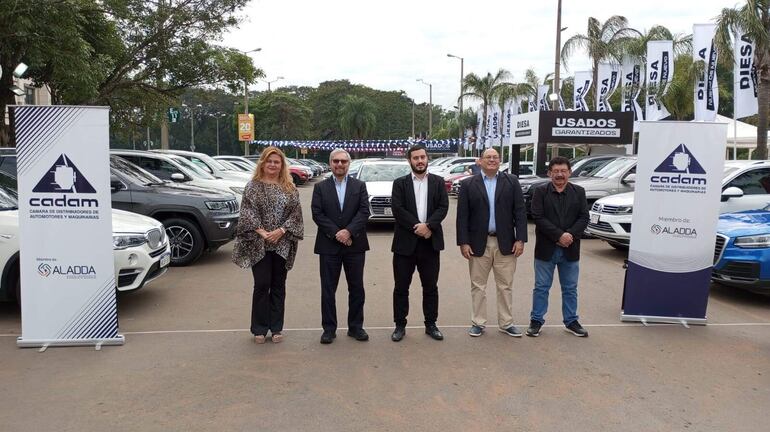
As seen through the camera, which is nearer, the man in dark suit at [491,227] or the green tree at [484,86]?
the man in dark suit at [491,227]

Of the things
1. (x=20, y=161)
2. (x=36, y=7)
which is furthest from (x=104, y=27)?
(x=20, y=161)

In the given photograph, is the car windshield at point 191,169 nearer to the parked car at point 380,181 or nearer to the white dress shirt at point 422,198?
the parked car at point 380,181

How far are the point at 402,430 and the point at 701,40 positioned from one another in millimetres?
19034

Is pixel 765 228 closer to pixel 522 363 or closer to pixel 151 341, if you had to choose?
pixel 522 363

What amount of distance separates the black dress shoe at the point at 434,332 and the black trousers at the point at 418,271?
11 centimetres

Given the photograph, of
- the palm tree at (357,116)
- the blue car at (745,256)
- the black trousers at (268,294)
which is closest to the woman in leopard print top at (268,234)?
the black trousers at (268,294)

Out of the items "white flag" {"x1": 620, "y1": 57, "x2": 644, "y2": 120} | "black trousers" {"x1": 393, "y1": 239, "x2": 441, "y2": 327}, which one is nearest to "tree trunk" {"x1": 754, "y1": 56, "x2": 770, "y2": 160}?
"white flag" {"x1": 620, "y1": 57, "x2": 644, "y2": 120}

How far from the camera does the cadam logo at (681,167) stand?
5980 mm

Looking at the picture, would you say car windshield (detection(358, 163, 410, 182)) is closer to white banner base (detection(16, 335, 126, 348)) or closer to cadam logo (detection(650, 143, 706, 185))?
cadam logo (detection(650, 143, 706, 185))

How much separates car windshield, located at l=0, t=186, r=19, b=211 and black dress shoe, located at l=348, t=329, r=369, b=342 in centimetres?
369

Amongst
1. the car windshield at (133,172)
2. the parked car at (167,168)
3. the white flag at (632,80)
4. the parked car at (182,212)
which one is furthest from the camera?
the white flag at (632,80)

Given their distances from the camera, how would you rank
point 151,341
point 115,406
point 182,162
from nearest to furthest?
point 115,406
point 151,341
point 182,162

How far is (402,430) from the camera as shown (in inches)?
150

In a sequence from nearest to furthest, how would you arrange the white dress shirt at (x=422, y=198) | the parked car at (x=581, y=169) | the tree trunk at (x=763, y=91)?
the white dress shirt at (x=422, y=198), the parked car at (x=581, y=169), the tree trunk at (x=763, y=91)
